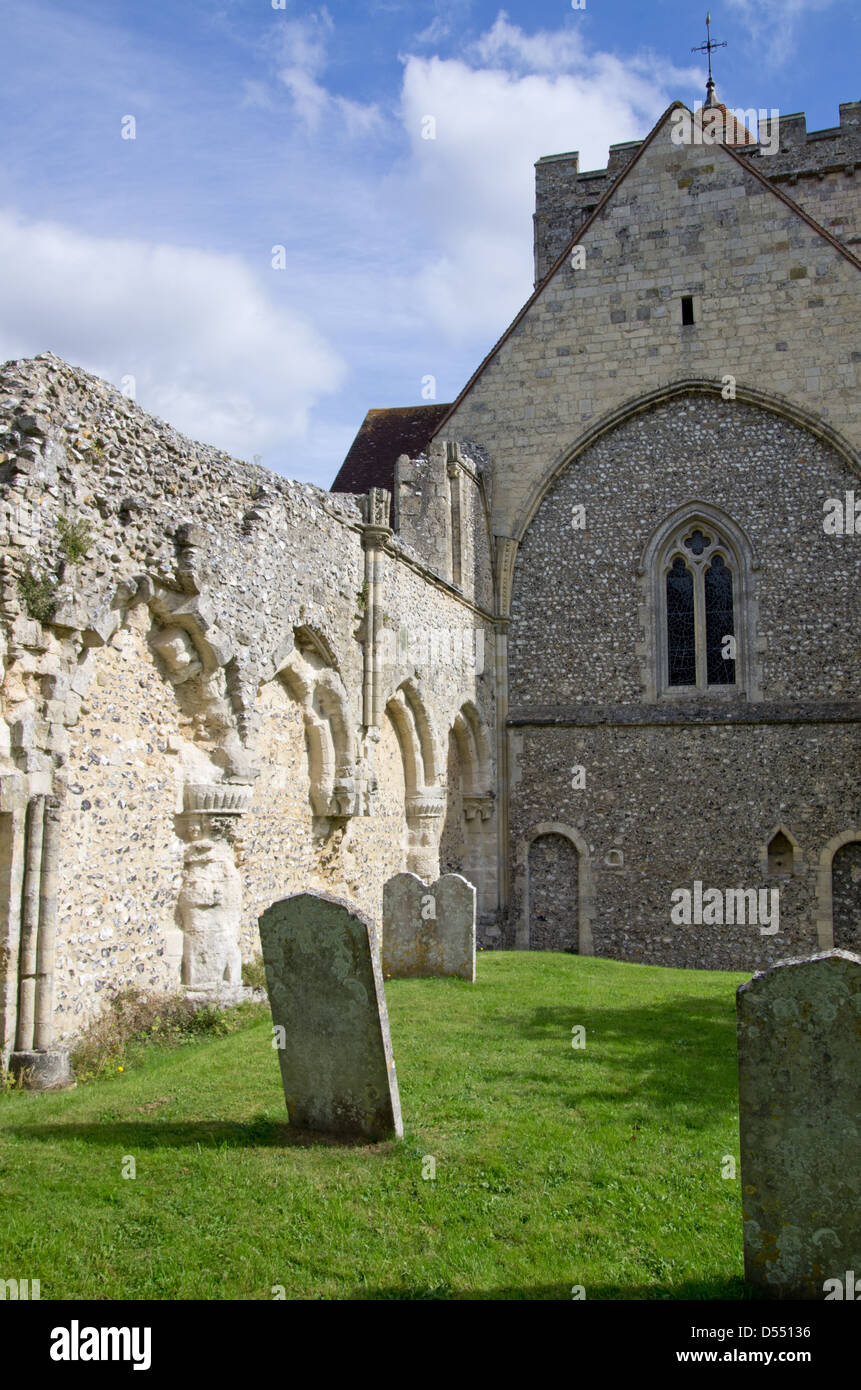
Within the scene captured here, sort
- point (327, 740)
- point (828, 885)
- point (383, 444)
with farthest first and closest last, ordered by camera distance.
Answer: point (383, 444) < point (828, 885) < point (327, 740)

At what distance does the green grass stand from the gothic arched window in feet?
30.6

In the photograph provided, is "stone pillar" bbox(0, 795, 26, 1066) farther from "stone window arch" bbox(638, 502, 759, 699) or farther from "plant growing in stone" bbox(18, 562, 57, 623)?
"stone window arch" bbox(638, 502, 759, 699)

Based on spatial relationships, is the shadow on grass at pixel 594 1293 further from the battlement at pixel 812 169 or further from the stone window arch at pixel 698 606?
the battlement at pixel 812 169

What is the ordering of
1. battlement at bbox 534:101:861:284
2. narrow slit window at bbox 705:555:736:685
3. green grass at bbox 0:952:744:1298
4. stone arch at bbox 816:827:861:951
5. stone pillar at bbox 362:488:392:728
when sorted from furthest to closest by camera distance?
battlement at bbox 534:101:861:284
narrow slit window at bbox 705:555:736:685
stone arch at bbox 816:827:861:951
stone pillar at bbox 362:488:392:728
green grass at bbox 0:952:744:1298

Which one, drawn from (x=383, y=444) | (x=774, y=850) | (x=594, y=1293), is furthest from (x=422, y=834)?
(x=594, y=1293)

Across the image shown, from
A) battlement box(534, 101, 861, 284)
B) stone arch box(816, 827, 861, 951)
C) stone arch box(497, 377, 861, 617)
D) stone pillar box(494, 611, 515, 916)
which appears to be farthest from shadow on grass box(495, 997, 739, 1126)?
battlement box(534, 101, 861, 284)

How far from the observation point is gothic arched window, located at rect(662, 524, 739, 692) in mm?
16156

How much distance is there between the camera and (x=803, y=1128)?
376 centimetres

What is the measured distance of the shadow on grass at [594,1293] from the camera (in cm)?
375

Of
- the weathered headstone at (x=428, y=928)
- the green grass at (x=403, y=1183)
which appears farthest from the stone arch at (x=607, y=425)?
the green grass at (x=403, y=1183)

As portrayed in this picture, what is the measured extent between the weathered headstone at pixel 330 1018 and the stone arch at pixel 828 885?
11.1 m

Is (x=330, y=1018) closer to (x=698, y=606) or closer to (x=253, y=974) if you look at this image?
(x=253, y=974)

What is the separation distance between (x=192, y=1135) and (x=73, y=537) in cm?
404
